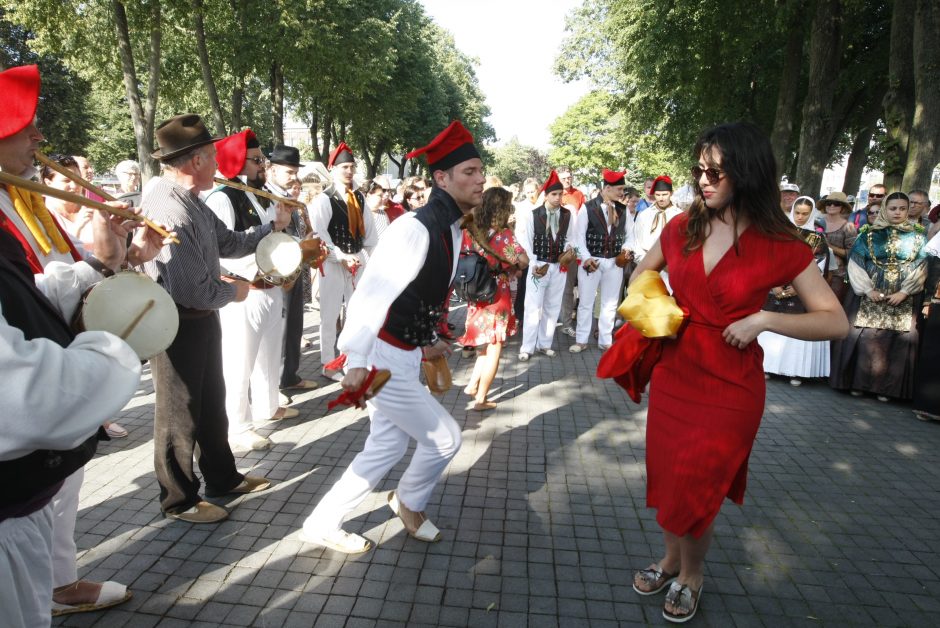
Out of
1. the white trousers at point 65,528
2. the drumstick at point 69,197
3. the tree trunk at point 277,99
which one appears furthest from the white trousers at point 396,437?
the tree trunk at point 277,99

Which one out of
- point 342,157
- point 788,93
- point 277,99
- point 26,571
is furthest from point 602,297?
point 277,99

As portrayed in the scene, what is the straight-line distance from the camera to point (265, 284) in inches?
178

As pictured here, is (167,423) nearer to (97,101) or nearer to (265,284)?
(265,284)

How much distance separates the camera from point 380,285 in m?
2.73

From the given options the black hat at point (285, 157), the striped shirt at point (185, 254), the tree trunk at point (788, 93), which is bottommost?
the striped shirt at point (185, 254)

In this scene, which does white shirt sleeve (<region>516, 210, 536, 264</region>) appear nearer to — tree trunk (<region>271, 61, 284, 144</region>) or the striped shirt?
the striped shirt

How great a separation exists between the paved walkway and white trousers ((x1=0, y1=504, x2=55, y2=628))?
1263mm

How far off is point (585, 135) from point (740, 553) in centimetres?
4880

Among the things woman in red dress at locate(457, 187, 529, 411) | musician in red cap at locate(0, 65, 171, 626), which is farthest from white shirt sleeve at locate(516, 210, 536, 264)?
musician in red cap at locate(0, 65, 171, 626)

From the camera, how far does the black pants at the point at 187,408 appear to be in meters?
3.30

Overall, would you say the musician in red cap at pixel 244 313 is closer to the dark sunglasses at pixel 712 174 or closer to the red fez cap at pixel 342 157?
the red fez cap at pixel 342 157

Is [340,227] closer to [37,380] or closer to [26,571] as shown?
[26,571]

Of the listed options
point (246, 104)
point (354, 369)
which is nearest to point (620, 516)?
point (354, 369)

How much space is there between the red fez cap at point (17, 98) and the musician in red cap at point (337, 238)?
174 inches
